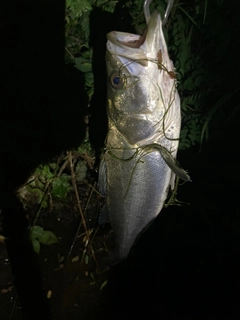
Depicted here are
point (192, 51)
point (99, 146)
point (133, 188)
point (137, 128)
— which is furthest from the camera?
point (99, 146)

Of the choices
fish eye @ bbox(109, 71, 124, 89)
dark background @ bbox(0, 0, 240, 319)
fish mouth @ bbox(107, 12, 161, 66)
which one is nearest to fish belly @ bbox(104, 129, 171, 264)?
fish eye @ bbox(109, 71, 124, 89)

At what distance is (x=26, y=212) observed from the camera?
10.3ft

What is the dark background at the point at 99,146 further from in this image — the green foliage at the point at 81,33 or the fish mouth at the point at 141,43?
the fish mouth at the point at 141,43

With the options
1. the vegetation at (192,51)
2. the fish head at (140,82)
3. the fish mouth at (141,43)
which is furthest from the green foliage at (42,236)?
the fish mouth at (141,43)

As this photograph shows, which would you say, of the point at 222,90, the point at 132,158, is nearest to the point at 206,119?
the point at 222,90

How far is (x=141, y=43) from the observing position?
1530 mm

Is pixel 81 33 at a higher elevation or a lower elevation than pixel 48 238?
higher

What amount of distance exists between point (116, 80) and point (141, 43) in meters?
0.24

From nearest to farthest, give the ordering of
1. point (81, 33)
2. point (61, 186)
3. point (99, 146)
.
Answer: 1. point (81, 33)
2. point (99, 146)
3. point (61, 186)

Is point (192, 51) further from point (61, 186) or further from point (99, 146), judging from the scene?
point (61, 186)

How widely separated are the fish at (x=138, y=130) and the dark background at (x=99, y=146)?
2.15ft

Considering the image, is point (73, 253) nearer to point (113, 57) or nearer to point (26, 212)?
point (26, 212)

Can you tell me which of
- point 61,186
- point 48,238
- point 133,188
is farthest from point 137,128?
point 48,238

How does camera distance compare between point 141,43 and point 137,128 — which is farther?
point 137,128
